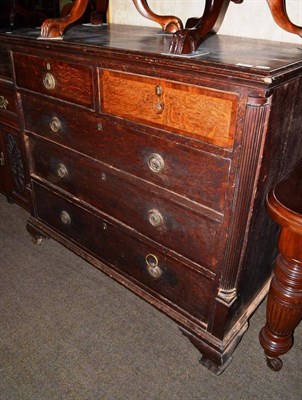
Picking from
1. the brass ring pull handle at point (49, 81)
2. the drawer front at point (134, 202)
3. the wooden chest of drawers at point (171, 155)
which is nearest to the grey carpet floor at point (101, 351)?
the wooden chest of drawers at point (171, 155)

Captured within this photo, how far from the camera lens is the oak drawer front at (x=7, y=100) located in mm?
1722

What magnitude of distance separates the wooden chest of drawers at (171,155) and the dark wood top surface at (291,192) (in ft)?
0.14

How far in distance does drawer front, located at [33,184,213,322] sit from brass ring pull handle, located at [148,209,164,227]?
12cm

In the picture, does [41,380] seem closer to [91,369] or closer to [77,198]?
[91,369]

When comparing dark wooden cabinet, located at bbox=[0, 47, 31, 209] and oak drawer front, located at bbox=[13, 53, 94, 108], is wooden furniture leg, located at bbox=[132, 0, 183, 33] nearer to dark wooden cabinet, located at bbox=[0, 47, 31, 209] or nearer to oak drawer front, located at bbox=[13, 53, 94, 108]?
oak drawer front, located at bbox=[13, 53, 94, 108]

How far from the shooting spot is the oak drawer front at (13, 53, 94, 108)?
4.14 ft

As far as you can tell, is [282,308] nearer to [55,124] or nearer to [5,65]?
[55,124]

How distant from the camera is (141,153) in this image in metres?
1.21

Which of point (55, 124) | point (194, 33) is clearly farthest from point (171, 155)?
point (55, 124)

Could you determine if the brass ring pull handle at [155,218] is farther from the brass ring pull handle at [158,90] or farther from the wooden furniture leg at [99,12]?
the wooden furniture leg at [99,12]

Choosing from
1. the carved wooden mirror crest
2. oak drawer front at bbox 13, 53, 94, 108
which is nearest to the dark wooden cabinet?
oak drawer front at bbox 13, 53, 94, 108

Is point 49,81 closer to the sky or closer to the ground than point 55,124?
closer to the sky

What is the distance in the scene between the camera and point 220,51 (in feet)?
3.63

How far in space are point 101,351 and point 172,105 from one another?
1.01 metres
